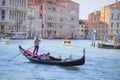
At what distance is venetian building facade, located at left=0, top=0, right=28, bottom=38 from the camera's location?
181 ft

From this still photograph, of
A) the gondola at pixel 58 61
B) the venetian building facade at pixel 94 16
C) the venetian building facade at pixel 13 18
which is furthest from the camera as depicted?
the venetian building facade at pixel 94 16

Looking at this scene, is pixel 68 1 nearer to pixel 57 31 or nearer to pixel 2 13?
pixel 57 31

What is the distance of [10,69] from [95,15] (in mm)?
82168

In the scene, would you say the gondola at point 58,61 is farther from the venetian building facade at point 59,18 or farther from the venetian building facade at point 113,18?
the venetian building facade at point 113,18

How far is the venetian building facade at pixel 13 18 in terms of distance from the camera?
181 ft

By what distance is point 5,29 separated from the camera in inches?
2184

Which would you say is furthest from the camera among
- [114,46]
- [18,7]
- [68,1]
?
[68,1]

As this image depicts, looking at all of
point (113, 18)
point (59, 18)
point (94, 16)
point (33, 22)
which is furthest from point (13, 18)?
point (94, 16)

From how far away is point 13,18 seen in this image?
57.6 metres

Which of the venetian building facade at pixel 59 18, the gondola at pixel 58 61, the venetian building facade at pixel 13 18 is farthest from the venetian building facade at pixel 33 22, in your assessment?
the gondola at pixel 58 61

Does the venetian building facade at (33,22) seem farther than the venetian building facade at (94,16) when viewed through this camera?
No

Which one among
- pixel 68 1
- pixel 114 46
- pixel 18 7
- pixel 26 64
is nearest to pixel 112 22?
pixel 68 1

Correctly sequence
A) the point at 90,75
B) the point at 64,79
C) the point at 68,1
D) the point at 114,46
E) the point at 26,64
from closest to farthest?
the point at 64,79 → the point at 90,75 → the point at 26,64 → the point at 114,46 → the point at 68,1

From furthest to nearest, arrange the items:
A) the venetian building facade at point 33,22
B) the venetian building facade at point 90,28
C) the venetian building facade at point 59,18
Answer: the venetian building facade at point 90,28 < the venetian building facade at point 59,18 < the venetian building facade at point 33,22
